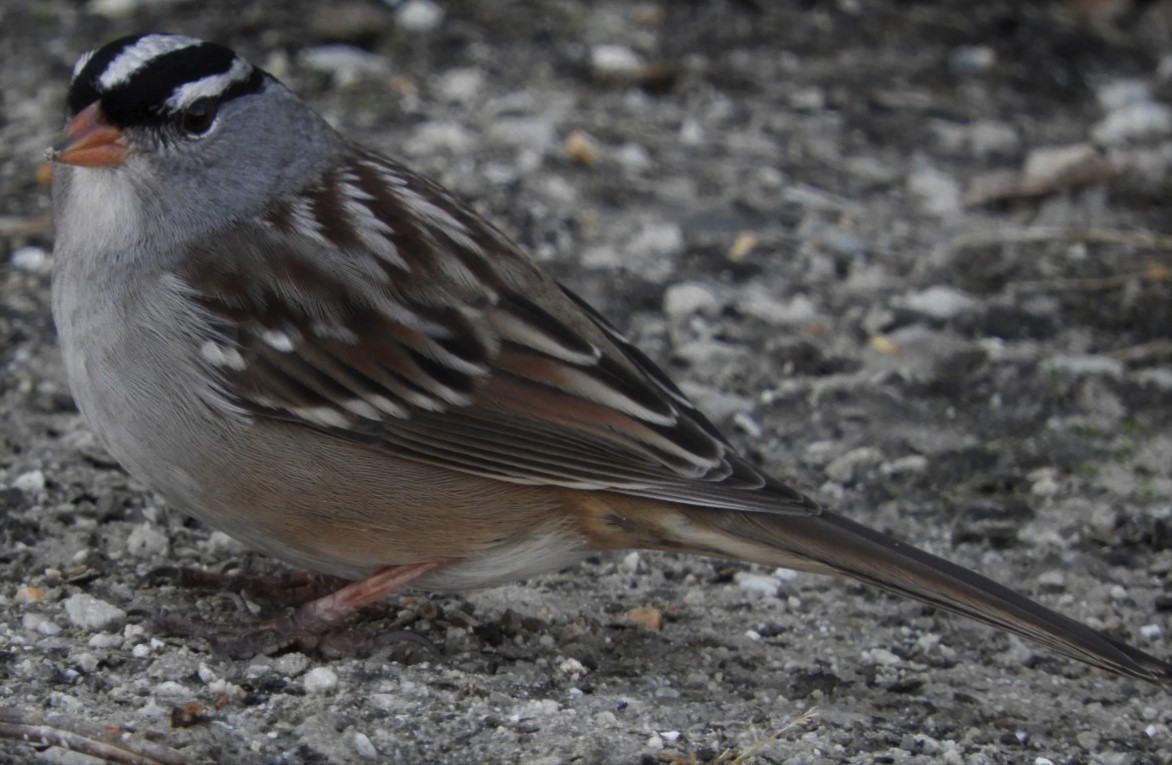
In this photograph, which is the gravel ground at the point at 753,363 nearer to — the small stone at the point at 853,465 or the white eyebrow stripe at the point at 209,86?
the small stone at the point at 853,465

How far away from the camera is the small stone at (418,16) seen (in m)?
7.15

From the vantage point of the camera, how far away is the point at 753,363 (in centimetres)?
552

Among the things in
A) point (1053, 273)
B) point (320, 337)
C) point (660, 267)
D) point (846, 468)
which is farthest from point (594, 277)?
point (320, 337)

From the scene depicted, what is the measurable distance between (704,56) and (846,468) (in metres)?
2.81

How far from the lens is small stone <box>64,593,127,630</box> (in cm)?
387

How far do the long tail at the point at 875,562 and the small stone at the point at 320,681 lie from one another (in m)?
0.77

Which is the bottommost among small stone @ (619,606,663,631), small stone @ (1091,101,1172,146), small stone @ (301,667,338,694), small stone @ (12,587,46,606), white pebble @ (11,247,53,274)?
small stone @ (12,587,46,606)

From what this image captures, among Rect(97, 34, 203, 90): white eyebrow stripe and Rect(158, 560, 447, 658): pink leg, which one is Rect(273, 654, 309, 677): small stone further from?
Rect(97, 34, 203, 90): white eyebrow stripe

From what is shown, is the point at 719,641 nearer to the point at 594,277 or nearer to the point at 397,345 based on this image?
the point at 397,345

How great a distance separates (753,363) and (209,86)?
2.16 metres

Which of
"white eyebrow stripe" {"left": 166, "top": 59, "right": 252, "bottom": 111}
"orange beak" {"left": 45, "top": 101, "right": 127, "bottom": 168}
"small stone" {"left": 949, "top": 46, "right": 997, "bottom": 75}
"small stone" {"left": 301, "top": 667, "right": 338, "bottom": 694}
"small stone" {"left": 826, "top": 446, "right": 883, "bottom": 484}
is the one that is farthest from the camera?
"small stone" {"left": 949, "top": 46, "right": 997, "bottom": 75}

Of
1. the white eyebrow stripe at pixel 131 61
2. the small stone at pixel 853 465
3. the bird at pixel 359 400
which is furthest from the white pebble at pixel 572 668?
the white eyebrow stripe at pixel 131 61

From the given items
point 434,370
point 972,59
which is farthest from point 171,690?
point 972,59

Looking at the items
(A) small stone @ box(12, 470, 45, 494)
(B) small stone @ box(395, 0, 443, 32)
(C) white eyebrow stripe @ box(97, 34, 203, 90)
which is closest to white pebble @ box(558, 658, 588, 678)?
(A) small stone @ box(12, 470, 45, 494)
